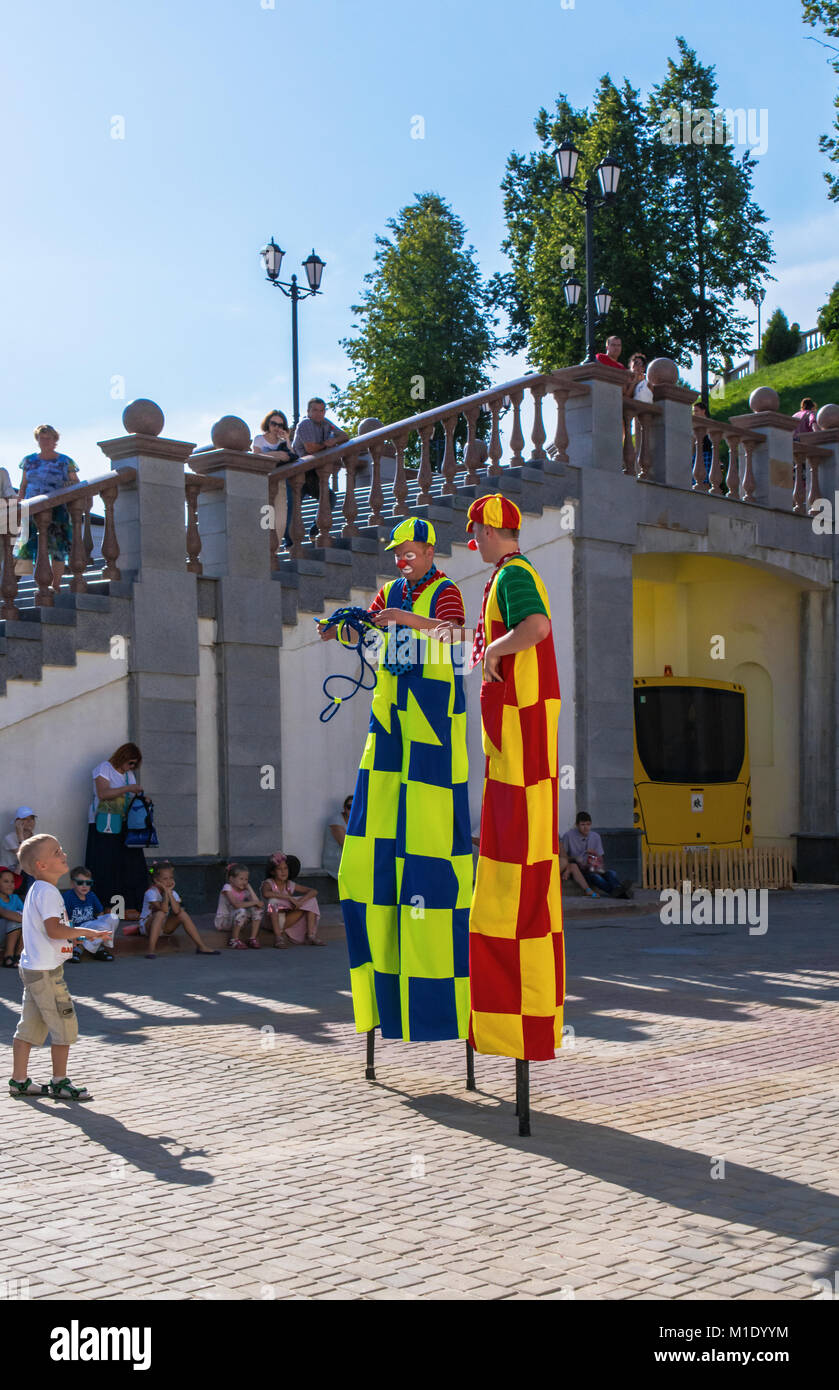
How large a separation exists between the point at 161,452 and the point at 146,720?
2.31 m

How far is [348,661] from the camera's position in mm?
15594

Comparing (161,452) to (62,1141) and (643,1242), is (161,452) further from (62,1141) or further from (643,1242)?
(643,1242)

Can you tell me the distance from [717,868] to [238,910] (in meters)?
8.79

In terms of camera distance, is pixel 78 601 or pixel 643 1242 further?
pixel 78 601

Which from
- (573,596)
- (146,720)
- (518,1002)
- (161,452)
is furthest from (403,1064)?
(573,596)

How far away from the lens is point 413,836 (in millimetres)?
6980

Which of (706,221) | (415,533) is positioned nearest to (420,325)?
(706,221)

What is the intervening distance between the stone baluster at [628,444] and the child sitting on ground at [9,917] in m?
9.46

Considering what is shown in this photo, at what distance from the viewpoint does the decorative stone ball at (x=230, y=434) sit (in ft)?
48.0

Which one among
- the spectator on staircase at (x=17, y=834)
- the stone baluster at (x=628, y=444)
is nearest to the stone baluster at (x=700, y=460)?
the stone baluster at (x=628, y=444)

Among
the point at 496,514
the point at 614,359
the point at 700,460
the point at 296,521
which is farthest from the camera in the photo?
the point at 700,460

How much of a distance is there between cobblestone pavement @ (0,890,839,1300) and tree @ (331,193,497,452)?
3753cm

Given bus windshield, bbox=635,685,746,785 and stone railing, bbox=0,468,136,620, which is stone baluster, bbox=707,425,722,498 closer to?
bus windshield, bbox=635,685,746,785

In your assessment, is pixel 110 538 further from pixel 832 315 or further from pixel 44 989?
pixel 832 315
